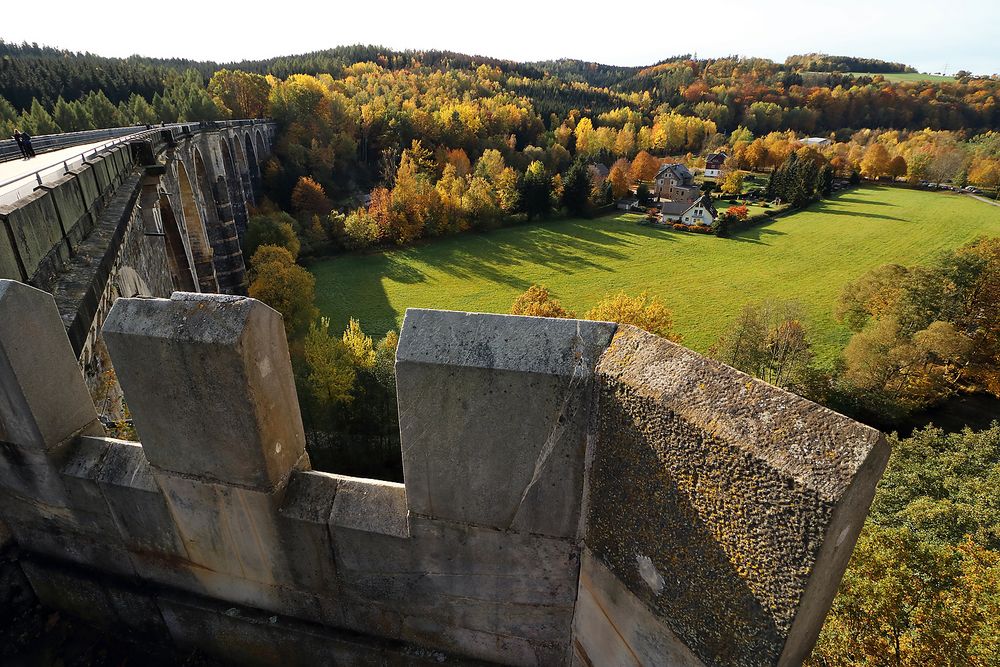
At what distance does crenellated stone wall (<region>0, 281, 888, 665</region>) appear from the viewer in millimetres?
1897

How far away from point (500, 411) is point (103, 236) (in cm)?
824

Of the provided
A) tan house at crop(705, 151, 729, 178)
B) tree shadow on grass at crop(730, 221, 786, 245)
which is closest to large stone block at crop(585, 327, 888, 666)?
tree shadow on grass at crop(730, 221, 786, 245)

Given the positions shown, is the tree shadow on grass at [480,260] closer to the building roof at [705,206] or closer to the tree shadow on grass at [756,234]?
the building roof at [705,206]

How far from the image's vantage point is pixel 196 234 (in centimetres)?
2420

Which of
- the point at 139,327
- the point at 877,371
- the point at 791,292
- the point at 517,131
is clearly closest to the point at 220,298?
the point at 139,327

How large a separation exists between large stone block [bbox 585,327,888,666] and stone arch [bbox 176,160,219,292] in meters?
25.3

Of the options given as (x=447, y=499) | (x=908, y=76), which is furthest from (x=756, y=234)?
(x=908, y=76)

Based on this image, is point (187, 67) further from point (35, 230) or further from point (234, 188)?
point (35, 230)

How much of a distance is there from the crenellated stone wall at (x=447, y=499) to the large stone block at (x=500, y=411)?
0.01 meters

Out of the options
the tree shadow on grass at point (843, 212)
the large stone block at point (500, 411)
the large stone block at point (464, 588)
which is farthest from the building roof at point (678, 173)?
the large stone block at point (500, 411)

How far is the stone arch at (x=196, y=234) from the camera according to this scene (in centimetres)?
2324

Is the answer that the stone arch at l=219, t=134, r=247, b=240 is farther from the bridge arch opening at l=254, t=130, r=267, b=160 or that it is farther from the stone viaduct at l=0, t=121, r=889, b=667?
the stone viaduct at l=0, t=121, r=889, b=667

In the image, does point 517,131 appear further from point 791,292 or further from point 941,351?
point 941,351

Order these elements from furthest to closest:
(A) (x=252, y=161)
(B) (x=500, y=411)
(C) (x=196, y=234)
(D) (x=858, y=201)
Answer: (D) (x=858, y=201), (A) (x=252, y=161), (C) (x=196, y=234), (B) (x=500, y=411)
